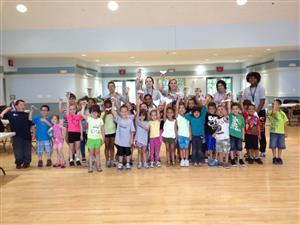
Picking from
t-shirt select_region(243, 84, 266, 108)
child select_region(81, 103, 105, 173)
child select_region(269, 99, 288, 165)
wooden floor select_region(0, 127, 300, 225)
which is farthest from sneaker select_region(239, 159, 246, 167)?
child select_region(81, 103, 105, 173)

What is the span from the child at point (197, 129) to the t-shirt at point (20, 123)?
297 centimetres

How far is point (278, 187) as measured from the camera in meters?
4.34

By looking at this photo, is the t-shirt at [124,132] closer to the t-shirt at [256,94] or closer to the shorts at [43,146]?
the shorts at [43,146]

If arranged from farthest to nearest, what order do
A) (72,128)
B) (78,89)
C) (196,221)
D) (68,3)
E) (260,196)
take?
1. (78,89)
2. (68,3)
3. (72,128)
4. (260,196)
5. (196,221)

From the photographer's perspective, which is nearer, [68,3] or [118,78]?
[68,3]

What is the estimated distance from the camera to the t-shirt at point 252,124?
563 centimetres

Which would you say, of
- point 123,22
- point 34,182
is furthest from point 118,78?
point 34,182

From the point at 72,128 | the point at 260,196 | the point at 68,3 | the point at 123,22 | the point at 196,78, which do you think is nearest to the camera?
the point at 260,196

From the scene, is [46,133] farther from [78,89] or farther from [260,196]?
[78,89]

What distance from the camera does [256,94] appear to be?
604 cm

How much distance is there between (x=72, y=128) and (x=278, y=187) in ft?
11.7

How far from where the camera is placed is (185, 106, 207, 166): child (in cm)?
554

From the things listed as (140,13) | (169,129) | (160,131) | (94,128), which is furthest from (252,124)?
(140,13)

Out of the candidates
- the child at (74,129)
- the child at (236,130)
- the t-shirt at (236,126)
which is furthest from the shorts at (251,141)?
the child at (74,129)
